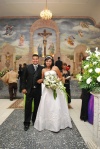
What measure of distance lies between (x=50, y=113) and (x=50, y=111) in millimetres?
49

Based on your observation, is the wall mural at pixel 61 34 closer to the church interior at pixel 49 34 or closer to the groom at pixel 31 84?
the church interior at pixel 49 34

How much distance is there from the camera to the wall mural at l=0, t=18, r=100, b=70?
15.3 meters

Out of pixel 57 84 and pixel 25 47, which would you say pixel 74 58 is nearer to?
pixel 25 47

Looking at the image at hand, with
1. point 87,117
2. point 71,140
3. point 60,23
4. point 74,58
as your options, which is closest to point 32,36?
point 60,23

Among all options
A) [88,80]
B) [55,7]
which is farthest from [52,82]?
[55,7]

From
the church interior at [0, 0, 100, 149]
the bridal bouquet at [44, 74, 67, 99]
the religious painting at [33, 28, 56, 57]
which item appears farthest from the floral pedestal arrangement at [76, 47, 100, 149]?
the religious painting at [33, 28, 56, 57]

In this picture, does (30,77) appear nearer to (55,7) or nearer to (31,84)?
(31,84)

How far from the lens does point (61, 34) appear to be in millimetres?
15484

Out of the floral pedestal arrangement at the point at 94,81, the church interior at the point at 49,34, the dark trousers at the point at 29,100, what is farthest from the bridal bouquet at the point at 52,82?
the church interior at the point at 49,34

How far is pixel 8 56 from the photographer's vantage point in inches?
606

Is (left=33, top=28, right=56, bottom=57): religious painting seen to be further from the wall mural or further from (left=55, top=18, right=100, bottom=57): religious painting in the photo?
(left=55, top=18, right=100, bottom=57): religious painting

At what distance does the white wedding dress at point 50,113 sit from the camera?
4.15 m

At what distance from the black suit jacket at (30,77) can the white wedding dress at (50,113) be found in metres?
0.25

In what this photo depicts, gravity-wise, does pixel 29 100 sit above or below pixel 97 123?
above
